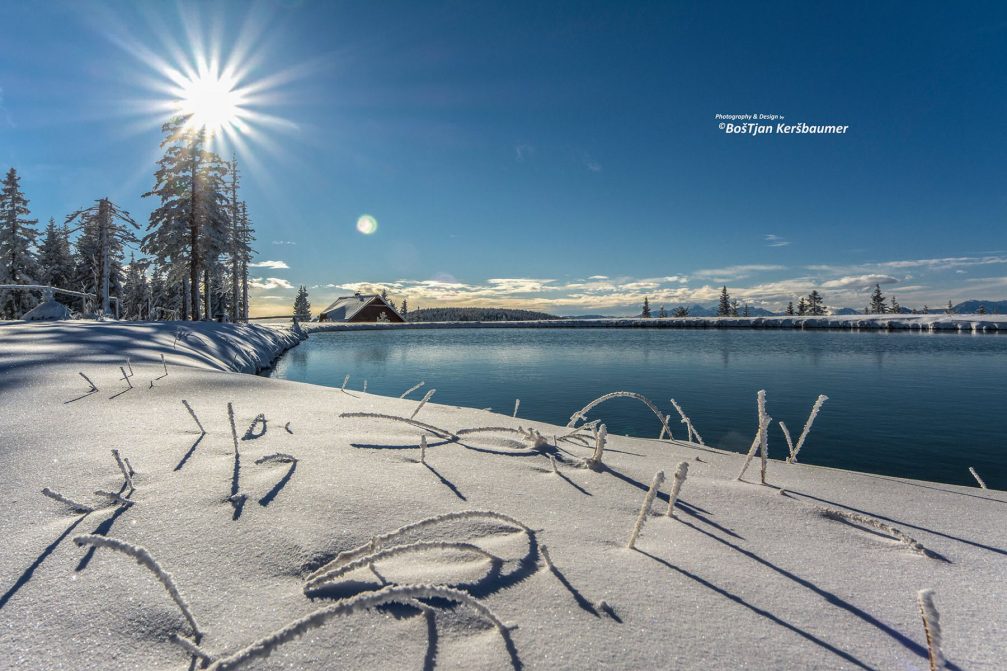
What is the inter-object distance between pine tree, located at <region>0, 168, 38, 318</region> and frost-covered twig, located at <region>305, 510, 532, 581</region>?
144ft

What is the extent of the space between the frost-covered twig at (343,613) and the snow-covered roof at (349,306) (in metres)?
69.4

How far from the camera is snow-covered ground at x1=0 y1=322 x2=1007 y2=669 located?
1.08m

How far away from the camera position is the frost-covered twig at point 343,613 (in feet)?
3.05

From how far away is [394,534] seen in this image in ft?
4.75

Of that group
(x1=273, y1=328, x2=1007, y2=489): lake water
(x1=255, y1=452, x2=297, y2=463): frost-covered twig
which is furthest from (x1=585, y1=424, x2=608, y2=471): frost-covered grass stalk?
(x1=273, y1=328, x2=1007, y2=489): lake water

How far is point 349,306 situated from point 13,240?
41.4m

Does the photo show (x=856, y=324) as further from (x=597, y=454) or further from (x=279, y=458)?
(x=279, y=458)

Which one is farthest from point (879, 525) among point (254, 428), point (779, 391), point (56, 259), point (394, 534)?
point (56, 259)

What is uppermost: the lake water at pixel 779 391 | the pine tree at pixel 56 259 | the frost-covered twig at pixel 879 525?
the pine tree at pixel 56 259

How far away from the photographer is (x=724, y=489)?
233 centimetres

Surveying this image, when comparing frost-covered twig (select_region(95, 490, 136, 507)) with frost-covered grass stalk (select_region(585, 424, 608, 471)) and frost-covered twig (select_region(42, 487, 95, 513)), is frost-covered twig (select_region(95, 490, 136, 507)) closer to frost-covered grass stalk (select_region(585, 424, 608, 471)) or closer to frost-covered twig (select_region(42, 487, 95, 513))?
frost-covered twig (select_region(42, 487, 95, 513))

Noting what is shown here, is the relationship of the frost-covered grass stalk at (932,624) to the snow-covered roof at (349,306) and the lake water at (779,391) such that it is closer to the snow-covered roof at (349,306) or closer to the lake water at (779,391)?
the lake water at (779,391)

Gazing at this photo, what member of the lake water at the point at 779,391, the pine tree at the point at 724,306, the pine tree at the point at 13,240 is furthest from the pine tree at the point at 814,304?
the pine tree at the point at 13,240

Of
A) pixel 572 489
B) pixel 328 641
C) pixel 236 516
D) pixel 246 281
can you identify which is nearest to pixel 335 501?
pixel 236 516
